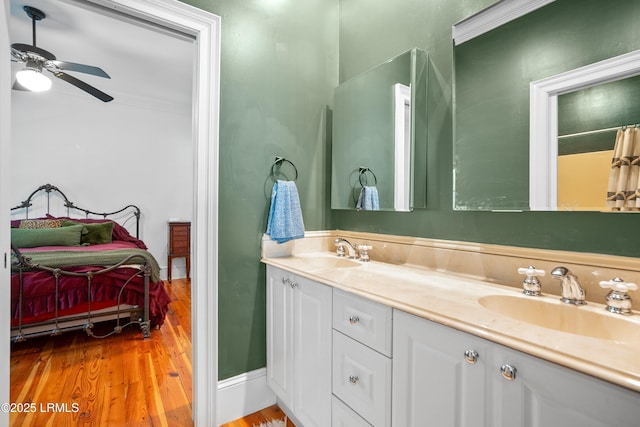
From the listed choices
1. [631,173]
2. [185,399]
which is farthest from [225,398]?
[631,173]

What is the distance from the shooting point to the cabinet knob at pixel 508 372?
72 cm

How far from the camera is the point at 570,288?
3.34ft

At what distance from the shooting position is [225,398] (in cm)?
174

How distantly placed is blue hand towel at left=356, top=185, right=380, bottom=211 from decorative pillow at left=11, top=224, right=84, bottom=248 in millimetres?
3366

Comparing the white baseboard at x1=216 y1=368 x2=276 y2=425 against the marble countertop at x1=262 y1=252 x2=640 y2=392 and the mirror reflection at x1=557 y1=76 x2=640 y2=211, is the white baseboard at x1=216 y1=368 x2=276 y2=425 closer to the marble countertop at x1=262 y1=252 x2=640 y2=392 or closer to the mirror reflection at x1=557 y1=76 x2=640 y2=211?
the marble countertop at x1=262 y1=252 x2=640 y2=392

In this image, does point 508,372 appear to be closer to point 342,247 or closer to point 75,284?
point 342,247

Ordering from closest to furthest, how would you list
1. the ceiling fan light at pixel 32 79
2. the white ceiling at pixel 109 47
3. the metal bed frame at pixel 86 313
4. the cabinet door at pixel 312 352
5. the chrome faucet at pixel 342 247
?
the cabinet door at pixel 312 352
the chrome faucet at pixel 342 247
the metal bed frame at pixel 86 313
the white ceiling at pixel 109 47
the ceiling fan light at pixel 32 79

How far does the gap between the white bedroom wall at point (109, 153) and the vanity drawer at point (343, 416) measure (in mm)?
4297

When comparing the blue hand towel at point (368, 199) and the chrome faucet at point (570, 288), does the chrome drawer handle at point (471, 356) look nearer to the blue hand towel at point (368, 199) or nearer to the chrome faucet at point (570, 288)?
the chrome faucet at point (570, 288)

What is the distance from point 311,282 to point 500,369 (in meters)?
0.83

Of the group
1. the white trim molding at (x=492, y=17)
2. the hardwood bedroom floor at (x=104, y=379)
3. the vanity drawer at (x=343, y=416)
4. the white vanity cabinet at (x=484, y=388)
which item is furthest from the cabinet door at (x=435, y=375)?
the hardwood bedroom floor at (x=104, y=379)

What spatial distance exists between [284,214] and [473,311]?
1.14 m

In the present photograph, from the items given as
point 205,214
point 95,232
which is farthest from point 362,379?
point 95,232

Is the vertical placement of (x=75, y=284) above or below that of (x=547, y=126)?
below
